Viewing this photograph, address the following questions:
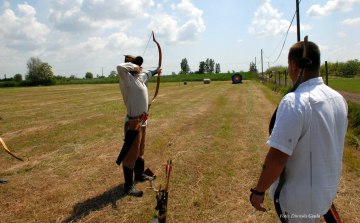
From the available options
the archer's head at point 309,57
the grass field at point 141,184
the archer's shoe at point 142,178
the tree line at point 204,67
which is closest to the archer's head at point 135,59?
the archer's shoe at point 142,178

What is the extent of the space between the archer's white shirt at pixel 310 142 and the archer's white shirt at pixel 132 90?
2.54m

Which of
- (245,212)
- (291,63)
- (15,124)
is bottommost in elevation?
(245,212)

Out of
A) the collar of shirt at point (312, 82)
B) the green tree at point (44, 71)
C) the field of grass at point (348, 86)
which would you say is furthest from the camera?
the green tree at point (44, 71)

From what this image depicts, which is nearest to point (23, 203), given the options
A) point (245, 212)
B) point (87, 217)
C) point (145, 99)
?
point (87, 217)

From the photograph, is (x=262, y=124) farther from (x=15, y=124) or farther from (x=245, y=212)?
(x=15, y=124)

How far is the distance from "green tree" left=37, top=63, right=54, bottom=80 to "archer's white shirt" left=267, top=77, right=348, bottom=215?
86.0m

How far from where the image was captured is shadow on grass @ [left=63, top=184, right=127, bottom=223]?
319cm

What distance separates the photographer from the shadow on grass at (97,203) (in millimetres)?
3191

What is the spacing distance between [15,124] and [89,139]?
14.8 feet

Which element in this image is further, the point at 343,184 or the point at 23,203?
the point at 343,184

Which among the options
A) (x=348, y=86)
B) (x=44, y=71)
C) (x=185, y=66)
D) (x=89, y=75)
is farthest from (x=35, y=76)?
(x=348, y=86)

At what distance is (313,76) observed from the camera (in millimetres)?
1586

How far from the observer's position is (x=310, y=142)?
56.7 inches

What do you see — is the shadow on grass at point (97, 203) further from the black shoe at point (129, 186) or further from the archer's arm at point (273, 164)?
the archer's arm at point (273, 164)
